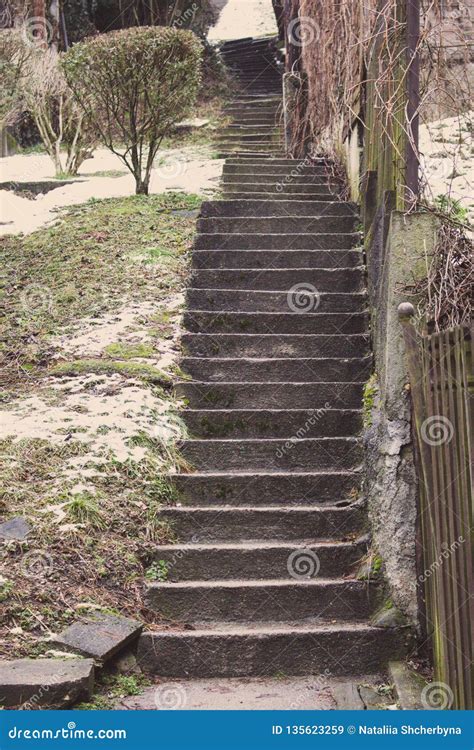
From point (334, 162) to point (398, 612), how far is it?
5.55 m

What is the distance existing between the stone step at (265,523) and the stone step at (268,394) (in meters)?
0.99

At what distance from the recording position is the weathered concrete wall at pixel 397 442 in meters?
4.37

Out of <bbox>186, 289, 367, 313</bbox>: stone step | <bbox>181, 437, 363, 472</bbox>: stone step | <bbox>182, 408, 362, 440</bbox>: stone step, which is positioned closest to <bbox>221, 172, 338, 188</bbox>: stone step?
<bbox>186, 289, 367, 313</bbox>: stone step

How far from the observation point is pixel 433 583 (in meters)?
3.85

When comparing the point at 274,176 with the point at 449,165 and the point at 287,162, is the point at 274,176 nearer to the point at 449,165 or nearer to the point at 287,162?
the point at 287,162

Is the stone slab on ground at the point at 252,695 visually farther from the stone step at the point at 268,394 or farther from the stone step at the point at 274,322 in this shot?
the stone step at the point at 274,322

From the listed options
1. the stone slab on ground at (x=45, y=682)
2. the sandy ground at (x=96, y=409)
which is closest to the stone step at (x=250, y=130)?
the sandy ground at (x=96, y=409)

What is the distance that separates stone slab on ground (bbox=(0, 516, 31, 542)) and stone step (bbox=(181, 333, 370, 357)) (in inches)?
81.6

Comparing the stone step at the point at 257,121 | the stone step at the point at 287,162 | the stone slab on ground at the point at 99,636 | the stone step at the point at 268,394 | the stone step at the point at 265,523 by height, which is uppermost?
the stone step at the point at 257,121

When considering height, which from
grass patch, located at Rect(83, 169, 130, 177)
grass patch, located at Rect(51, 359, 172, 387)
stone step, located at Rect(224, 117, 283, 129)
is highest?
stone step, located at Rect(224, 117, 283, 129)

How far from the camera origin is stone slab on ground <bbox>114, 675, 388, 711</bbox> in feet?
12.5

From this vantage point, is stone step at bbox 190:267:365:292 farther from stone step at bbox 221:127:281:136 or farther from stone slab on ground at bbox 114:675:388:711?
stone step at bbox 221:127:281:136

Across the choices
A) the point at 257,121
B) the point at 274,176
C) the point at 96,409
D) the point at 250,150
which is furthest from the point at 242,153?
the point at 96,409

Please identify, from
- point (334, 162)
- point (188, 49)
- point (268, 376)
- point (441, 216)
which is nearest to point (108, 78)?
point (188, 49)
